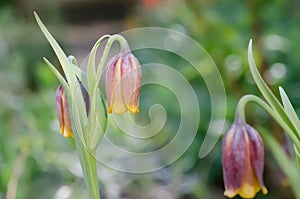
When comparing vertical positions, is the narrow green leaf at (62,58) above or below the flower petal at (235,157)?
above

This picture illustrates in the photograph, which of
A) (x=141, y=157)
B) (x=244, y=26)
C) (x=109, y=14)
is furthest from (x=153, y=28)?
(x=109, y=14)

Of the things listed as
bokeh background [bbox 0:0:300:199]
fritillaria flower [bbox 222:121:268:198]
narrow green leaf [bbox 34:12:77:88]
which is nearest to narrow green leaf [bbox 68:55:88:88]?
narrow green leaf [bbox 34:12:77:88]

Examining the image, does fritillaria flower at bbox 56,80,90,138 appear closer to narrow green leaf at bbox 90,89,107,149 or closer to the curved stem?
narrow green leaf at bbox 90,89,107,149

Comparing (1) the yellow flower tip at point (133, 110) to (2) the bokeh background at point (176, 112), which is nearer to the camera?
(1) the yellow flower tip at point (133, 110)

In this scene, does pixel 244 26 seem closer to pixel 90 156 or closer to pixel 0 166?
pixel 0 166

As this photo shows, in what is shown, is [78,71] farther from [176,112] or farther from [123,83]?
[176,112]

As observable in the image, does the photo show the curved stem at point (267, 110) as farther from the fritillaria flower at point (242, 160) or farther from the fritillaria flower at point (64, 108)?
the fritillaria flower at point (64, 108)

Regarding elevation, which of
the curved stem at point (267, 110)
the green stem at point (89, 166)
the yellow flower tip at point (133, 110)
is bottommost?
the green stem at point (89, 166)

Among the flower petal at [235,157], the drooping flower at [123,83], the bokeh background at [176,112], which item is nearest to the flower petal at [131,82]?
the drooping flower at [123,83]
